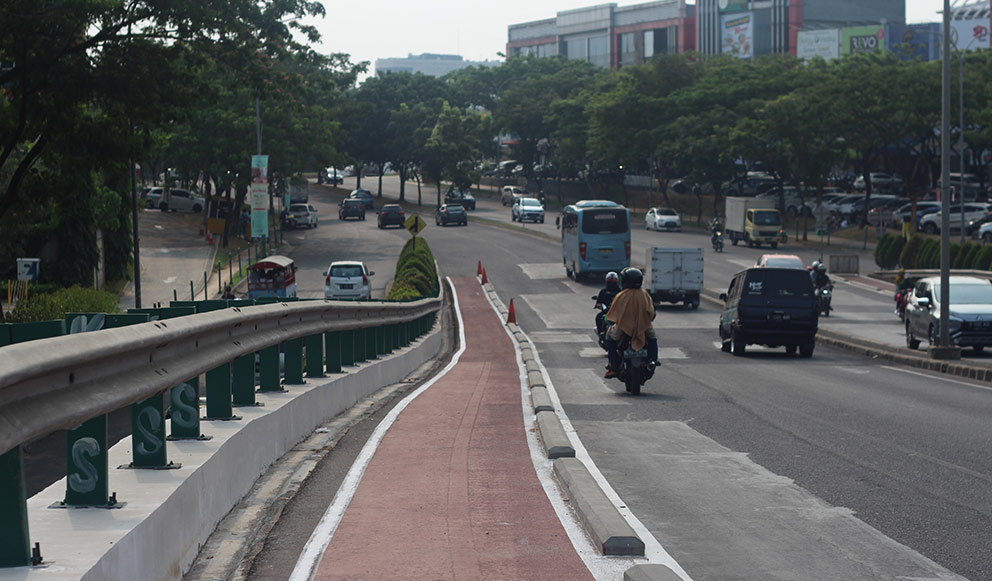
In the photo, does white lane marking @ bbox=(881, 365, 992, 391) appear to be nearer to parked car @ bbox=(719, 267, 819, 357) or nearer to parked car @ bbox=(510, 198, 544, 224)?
parked car @ bbox=(719, 267, 819, 357)

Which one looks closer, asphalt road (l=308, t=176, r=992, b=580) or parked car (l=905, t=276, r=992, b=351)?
asphalt road (l=308, t=176, r=992, b=580)

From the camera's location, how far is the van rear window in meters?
Answer: 27.2

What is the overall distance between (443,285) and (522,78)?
290 feet

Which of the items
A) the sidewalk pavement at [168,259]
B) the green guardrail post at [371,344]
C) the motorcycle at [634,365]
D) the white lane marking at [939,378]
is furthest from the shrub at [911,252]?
the green guardrail post at [371,344]

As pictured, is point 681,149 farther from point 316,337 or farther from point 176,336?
point 176,336

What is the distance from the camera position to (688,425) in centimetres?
1298

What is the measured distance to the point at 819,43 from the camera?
406 ft

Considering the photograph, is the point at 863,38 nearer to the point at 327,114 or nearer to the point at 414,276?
the point at 327,114

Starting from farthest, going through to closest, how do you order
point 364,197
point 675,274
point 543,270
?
point 364,197
point 543,270
point 675,274

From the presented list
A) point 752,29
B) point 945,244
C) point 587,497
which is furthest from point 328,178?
point 587,497

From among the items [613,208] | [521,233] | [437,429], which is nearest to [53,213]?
[613,208]

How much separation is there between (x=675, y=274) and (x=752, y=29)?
9494cm

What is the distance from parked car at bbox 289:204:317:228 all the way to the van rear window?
59886 mm

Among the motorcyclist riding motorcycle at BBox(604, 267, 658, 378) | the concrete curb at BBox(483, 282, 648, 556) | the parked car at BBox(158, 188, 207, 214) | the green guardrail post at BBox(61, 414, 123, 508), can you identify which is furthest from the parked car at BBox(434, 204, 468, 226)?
the green guardrail post at BBox(61, 414, 123, 508)
